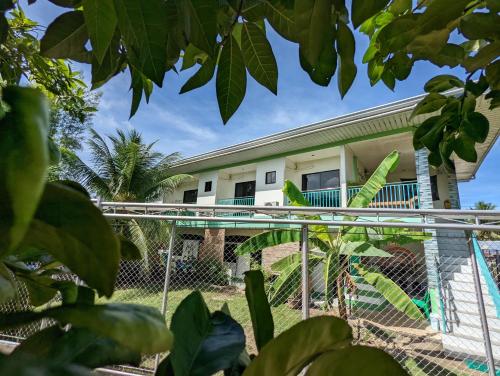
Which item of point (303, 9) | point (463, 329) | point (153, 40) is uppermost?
point (303, 9)

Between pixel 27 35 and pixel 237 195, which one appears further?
pixel 237 195

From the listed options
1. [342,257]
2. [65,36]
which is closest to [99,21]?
[65,36]

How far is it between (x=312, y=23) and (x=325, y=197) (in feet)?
32.9

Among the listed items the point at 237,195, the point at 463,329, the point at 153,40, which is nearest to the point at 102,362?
the point at 153,40

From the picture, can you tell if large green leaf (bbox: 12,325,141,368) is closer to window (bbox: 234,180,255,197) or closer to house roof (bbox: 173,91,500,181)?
house roof (bbox: 173,91,500,181)

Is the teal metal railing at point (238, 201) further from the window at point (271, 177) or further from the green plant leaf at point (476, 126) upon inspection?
the green plant leaf at point (476, 126)

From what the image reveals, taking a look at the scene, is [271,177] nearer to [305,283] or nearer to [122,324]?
[305,283]

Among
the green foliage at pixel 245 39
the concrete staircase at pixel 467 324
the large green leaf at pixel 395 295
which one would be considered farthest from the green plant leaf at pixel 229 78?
the large green leaf at pixel 395 295

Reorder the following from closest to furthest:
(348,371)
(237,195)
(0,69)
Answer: (348,371) < (0,69) < (237,195)

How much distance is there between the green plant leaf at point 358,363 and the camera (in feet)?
0.77

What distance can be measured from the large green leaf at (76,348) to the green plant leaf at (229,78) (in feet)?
1.51

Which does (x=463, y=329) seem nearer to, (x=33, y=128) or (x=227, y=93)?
(x=227, y=93)

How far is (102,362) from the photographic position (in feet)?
0.85

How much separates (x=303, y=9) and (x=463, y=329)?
5.93 m
